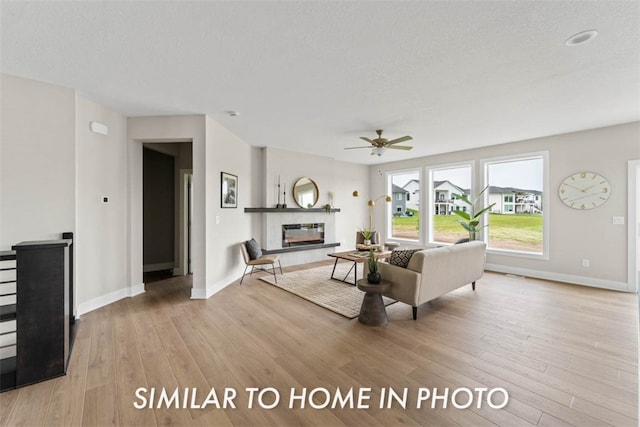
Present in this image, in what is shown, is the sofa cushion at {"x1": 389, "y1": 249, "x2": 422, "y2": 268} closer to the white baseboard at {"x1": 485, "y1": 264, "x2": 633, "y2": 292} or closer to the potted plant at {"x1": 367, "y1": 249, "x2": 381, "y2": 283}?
the potted plant at {"x1": 367, "y1": 249, "x2": 381, "y2": 283}

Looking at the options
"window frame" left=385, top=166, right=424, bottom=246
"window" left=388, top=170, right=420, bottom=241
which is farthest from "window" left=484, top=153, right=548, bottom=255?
"window" left=388, top=170, right=420, bottom=241

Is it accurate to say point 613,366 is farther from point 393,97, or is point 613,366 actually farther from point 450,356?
point 393,97

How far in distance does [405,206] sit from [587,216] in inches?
146

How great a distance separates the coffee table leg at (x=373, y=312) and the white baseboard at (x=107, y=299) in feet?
11.1

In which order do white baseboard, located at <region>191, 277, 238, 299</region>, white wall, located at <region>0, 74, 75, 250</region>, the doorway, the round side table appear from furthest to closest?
1. the doorway
2. white baseboard, located at <region>191, 277, 238, 299</region>
3. the round side table
4. white wall, located at <region>0, 74, 75, 250</region>

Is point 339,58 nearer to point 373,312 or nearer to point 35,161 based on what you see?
point 373,312

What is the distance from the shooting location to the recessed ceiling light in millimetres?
1926

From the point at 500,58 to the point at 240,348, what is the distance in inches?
140

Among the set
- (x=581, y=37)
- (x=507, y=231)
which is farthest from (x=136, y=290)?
(x=507, y=231)

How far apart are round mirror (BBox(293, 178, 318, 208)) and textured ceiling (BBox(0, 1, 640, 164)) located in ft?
7.98

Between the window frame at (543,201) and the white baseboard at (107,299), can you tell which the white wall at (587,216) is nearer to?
the window frame at (543,201)

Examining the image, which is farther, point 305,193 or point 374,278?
point 305,193

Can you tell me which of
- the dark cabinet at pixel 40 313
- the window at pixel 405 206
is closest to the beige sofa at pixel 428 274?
the dark cabinet at pixel 40 313

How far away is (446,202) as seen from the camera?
6379 mm
